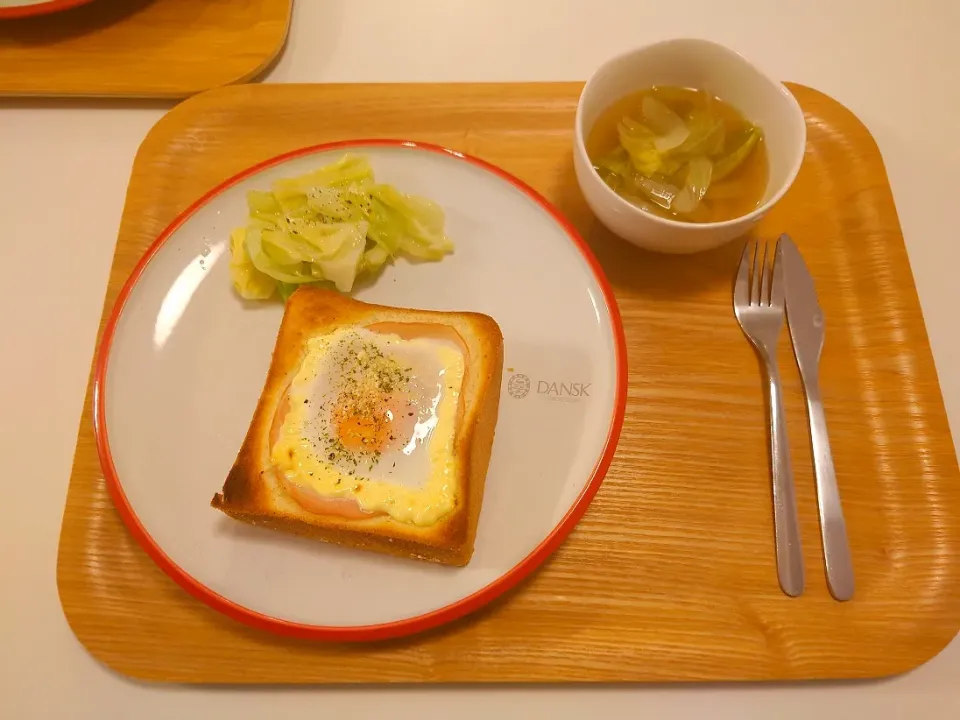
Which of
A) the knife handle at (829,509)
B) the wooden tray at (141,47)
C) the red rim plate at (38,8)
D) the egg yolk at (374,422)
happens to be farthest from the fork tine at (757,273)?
the red rim plate at (38,8)

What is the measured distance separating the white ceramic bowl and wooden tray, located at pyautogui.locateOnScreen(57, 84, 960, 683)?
0.25 meters

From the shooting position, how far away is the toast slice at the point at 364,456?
1609 mm

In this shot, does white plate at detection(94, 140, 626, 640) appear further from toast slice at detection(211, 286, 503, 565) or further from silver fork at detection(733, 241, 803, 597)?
silver fork at detection(733, 241, 803, 597)

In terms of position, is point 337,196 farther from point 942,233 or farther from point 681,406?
point 942,233

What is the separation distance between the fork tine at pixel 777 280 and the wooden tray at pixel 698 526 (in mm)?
119

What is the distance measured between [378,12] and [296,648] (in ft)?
7.73

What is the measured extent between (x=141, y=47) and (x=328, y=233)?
1231mm

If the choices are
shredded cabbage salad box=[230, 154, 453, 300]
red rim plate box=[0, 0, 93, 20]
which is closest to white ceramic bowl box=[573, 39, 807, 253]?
shredded cabbage salad box=[230, 154, 453, 300]

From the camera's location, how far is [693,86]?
80.8 inches

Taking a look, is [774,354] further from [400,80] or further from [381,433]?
[400,80]

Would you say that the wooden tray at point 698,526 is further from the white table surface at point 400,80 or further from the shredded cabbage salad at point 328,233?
the shredded cabbage salad at point 328,233

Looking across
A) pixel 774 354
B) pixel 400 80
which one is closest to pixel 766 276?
pixel 774 354

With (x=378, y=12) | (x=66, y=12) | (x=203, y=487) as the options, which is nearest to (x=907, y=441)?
(x=203, y=487)

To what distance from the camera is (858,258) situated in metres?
2.12
